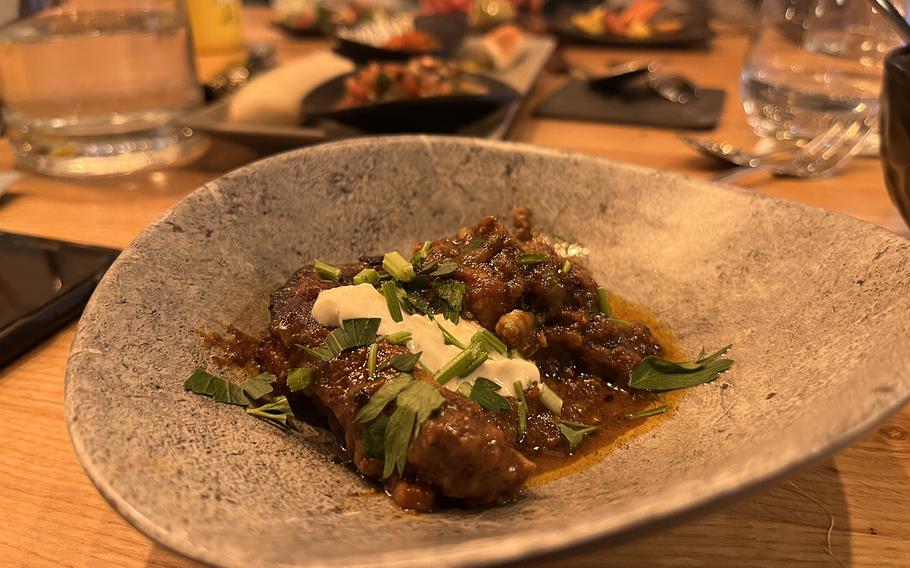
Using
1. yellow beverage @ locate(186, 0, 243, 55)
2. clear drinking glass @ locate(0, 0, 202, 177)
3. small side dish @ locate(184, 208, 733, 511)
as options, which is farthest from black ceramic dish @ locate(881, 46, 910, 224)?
yellow beverage @ locate(186, 0, 243, 55)

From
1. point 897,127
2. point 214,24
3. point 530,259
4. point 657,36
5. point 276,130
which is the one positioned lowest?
point 657,36

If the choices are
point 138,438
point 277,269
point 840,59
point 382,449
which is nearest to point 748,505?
point 382,449

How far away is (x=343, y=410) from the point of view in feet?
4.03

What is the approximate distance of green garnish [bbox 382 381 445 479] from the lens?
1.13m

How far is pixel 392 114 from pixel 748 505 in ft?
6.12

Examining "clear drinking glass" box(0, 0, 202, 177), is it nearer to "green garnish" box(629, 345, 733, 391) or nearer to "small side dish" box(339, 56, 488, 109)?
"small side dish" box(339, 56, 488, 109)

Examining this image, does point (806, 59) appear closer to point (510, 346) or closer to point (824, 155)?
point (824, 155)

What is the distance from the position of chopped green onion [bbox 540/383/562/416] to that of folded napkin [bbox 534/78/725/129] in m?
2.17

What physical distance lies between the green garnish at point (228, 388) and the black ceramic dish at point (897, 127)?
1709 millimetres

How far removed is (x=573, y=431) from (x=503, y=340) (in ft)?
0.76

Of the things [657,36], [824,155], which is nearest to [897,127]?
[824,155]

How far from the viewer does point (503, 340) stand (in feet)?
4.72

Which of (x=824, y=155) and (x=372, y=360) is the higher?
(x=372, y=360)

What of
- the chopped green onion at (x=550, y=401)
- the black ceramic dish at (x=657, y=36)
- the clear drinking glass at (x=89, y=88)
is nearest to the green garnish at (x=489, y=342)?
the chopped green onion at (x=550, y=401)
